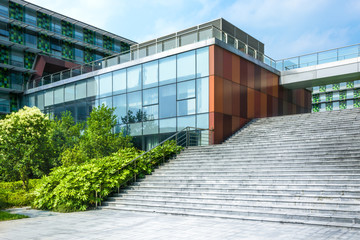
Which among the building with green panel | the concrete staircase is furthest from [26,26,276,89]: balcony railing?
the building with green panel

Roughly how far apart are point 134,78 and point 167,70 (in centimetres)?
310

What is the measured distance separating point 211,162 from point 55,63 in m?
28.7

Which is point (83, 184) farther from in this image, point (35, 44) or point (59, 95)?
point (35, 44)

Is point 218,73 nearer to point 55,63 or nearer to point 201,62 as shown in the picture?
point 201,62

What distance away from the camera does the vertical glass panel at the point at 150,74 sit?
77.2 ft

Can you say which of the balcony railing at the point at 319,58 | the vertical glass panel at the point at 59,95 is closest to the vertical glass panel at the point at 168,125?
the balcony railing at the point at 319,58

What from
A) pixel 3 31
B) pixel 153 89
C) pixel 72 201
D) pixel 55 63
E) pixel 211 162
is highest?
pixel 3 31

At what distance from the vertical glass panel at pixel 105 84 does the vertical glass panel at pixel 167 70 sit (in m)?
5.26

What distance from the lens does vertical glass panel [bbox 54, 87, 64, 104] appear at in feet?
103

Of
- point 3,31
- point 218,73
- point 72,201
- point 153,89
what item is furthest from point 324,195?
point 3,31

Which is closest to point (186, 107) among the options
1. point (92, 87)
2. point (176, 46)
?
point (176, 46)

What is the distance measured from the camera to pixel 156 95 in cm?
2336

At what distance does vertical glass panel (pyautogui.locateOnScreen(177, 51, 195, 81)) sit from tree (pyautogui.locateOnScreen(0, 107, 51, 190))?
857cm

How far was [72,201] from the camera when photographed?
1293cm
